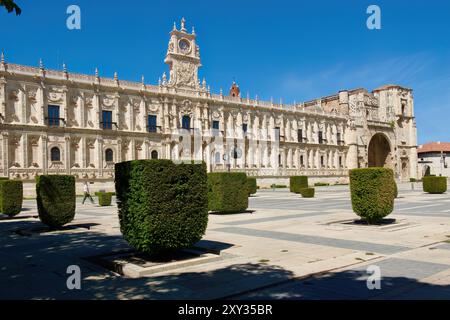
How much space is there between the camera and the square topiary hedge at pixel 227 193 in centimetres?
1862

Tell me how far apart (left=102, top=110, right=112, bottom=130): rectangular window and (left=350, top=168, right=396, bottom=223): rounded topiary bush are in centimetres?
3309

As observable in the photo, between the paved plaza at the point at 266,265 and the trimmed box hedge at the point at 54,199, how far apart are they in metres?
0.56

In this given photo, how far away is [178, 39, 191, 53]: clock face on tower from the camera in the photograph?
46.7 metres

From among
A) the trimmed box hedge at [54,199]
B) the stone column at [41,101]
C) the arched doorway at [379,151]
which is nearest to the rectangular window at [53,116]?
the stone column at [41,101]

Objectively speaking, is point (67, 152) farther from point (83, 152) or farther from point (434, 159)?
point (434, 159)

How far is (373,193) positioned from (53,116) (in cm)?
3359

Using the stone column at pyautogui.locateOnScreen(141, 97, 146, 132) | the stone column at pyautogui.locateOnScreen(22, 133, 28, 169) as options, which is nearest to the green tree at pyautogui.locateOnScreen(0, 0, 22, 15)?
the stone column at pyautogui.locateOnScreen(22, 133, 28, 169)

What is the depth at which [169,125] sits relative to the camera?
45812mm

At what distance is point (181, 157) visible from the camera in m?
46.5

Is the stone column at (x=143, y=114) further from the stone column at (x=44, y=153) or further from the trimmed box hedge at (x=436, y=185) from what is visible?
the trimmed box hedge at (x=436, y=185)

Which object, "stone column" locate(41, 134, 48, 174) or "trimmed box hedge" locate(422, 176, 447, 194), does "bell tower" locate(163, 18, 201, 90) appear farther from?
"trimmed box hedge" locate(422, 176, 447, 194)

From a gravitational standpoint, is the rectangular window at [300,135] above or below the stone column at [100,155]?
above
